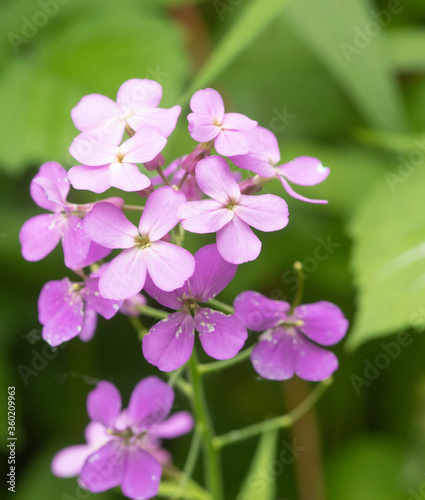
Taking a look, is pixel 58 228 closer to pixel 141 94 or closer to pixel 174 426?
pixel 141 94

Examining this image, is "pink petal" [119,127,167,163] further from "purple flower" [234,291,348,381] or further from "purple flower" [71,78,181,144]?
"purple flower" [234,291,348,381]

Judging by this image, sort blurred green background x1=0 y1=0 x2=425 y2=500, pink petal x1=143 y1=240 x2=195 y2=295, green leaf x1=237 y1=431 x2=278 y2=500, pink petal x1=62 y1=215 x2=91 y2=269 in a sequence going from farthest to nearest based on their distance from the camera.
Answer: blurred green background x1=0 y1=0 x2=425 y2=500 → green leaf x1=237 y1=431 x2=278 y2=500 → pink petal x1=62 y1=215 x2=91 y2=269 → pink petal x1=143 y1=240 x2=195 y2=295

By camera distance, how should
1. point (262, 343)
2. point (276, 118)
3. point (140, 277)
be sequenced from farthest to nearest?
point (276, 118)
point (262, 343)
point (140, 277)

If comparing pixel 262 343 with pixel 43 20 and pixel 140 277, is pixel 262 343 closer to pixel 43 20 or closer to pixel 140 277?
pixel 140 277

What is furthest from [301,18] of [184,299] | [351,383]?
[184,299]

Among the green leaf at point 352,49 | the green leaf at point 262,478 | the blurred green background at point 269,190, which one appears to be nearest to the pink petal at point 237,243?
the green leaf at point 262,478

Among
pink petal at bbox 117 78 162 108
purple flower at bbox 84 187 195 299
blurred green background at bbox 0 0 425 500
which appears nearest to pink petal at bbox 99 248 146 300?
purple flower at bbox 84 187 195 299

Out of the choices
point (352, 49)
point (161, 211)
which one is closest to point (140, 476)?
point (161, 211)
